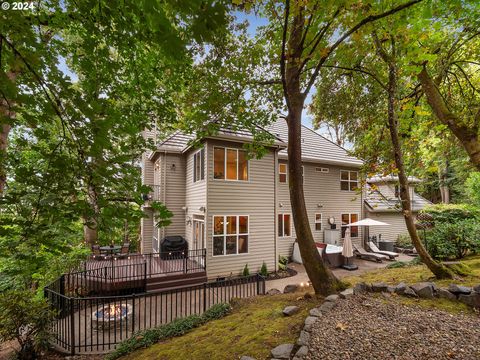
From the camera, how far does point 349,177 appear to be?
15781 mm

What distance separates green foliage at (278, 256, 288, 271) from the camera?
11830mm

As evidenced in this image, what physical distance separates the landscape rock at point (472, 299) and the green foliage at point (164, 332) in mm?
4812

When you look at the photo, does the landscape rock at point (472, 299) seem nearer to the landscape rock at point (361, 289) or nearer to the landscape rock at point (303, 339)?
the landscape rock at point (361, 289)

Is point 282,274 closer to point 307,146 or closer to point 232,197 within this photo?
point 232,197

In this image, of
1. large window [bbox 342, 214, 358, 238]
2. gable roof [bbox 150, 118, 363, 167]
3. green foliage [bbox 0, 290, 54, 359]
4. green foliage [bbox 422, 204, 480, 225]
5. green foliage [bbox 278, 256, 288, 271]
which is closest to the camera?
green foliage [bbox 0, 290, 54, 359]

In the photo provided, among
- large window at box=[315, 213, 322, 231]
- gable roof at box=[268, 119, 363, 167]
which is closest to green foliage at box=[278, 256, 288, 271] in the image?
large window at box=[315, 213, 322, 231]

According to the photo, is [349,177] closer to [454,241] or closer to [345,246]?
[345,246]

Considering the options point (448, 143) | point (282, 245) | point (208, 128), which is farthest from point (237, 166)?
point (448, 143)

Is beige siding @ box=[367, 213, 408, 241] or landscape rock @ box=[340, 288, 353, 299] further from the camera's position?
beige siding @ box=[367, 213, 408, 241]

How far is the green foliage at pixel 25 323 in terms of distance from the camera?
514 centimetres

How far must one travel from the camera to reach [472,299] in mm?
4172

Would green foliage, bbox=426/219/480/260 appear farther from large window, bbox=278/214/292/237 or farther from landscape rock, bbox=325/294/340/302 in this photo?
landscape rock, bbox=325/294/340/302

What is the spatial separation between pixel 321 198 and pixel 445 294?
10475mm

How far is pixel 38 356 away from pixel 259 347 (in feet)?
17.8
